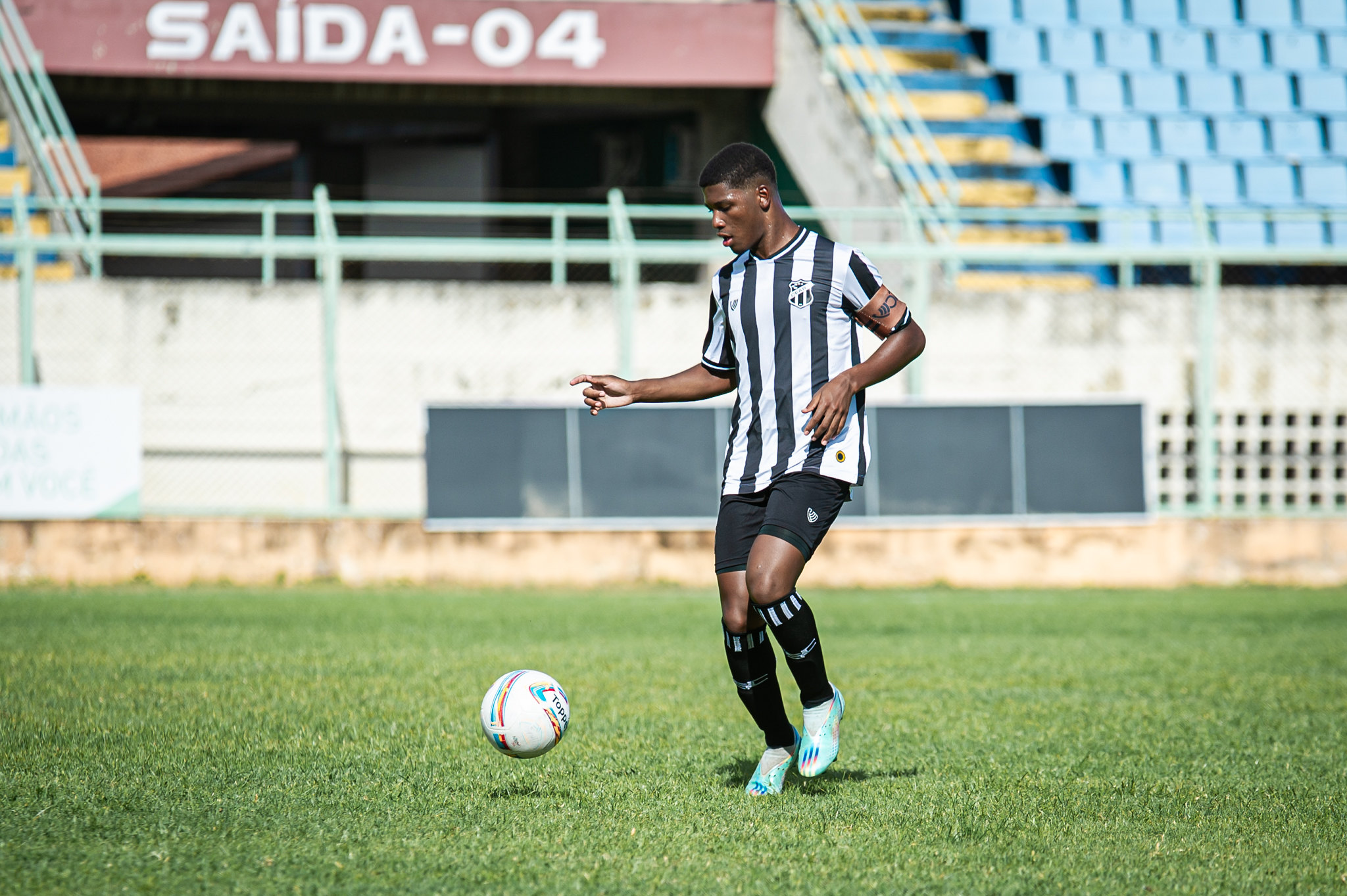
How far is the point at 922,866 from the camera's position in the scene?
4.04 metres

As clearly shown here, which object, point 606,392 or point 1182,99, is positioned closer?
point 606,392

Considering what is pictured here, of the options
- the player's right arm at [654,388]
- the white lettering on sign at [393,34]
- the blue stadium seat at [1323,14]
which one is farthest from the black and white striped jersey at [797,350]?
the blue stadium seat at [1323,14]

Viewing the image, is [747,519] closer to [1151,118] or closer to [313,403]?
[313,403]

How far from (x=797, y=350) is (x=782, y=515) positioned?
61 cm

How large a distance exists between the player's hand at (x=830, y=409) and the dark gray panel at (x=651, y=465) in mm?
8835

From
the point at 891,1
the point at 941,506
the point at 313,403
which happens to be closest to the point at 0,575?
the point at 313,403

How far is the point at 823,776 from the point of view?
5.34m

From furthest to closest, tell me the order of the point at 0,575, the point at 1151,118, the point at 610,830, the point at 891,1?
the point at 891,1
the point at 1151,118
the point at 0,575
the point at 610,830

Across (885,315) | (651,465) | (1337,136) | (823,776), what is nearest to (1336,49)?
(1337,136)

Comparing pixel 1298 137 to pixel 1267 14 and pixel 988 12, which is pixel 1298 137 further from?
pixel 988 12

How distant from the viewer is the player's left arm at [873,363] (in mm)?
4723

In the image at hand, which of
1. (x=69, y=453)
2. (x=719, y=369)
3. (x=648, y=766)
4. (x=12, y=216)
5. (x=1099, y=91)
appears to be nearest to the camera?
(x=719, y=369)

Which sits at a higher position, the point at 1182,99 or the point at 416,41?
the point at 416,41

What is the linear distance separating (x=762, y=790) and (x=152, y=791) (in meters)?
→ 2.12
